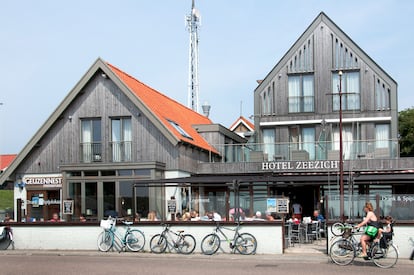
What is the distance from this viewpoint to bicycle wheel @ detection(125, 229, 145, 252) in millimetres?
21406

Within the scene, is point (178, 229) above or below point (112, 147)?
below

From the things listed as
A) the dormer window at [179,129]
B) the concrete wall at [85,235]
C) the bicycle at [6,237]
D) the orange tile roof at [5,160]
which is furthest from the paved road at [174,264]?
the orange tile roof at [5,160]

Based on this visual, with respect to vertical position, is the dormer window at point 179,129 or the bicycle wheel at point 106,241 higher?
the dormer window at point 179,129

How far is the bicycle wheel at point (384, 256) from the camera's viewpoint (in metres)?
16.8

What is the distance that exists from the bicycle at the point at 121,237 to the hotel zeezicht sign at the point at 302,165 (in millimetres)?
11376

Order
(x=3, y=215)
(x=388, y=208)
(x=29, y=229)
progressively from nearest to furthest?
(x=388, y=208)
(x=29, y=229)
(x=3, y=215)

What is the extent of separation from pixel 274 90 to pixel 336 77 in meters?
3.53

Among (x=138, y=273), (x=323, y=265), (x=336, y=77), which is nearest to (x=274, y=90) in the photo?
(x=336, y=77)

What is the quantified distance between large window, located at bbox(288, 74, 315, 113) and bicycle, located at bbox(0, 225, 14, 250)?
1830 cm

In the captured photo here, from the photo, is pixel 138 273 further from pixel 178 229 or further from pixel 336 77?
pixel 336 77

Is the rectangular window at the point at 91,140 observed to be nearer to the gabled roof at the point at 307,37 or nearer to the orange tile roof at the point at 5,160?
the gabled roof at the point at 307,37

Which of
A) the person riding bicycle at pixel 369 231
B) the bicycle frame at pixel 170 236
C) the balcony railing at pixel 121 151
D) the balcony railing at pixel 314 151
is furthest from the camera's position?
the balcony railing at pixel 314 151

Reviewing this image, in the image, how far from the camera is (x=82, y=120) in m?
30.3

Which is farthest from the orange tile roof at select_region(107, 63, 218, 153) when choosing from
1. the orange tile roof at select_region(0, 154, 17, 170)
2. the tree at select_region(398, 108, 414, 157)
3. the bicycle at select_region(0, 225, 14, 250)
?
the orange tile roof at select_region(0, 154, 17, 170)
